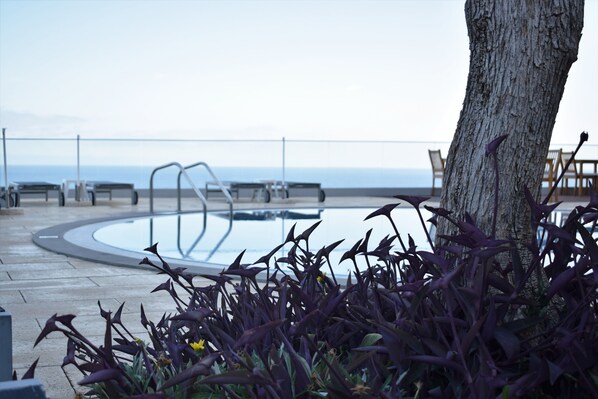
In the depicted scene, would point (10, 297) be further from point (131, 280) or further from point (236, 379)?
point (236, 379)

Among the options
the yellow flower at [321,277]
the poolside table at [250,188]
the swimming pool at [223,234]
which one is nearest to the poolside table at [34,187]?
the poolside table at [250,188]

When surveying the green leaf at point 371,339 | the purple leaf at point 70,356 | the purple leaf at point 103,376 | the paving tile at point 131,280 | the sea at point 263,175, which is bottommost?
the paving tile at point 131,280

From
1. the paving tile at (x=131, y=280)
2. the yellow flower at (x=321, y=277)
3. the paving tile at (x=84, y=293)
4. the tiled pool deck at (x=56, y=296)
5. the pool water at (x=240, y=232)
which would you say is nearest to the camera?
the yellow flower at (x=321, y=277)

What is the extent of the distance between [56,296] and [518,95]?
10.4ft

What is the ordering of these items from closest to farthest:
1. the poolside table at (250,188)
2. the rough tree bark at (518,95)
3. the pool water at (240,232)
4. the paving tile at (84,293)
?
the rough tree bark at (518,95), the paving tile at (84,293), the pool water at (240,232), the poolside table at (250,188)

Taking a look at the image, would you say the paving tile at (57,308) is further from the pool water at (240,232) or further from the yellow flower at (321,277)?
the yellow flower at (321,277)

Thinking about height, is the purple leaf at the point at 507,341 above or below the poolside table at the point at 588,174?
below

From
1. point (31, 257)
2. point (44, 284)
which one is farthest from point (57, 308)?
point (31, 257)

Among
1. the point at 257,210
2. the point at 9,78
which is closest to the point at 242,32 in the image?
the point at 9,78

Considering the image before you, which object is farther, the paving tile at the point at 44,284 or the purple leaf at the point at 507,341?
the paving tile at the point at 44,284

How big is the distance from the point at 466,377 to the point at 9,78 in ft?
62.9

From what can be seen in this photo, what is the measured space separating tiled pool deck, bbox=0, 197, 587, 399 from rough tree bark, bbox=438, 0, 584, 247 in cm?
146

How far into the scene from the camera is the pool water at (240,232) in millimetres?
6887

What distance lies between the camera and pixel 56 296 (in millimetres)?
4426
